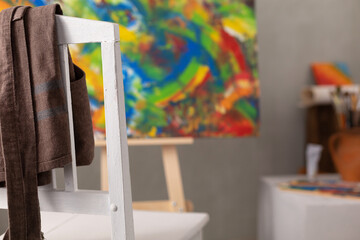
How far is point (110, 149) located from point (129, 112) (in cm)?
81

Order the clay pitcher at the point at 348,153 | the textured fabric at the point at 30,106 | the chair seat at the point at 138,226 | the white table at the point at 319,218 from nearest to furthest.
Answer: the textured fabric at the point at 30,106 < the chair seat at the point at 138,226 < the white table at the point at 319,218 < the clay pitcher at the point at 348,153

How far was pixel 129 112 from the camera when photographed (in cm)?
158

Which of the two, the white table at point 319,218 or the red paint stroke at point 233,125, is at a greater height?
the red paint stroke at point 233,125

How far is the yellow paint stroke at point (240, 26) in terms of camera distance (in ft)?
6.01

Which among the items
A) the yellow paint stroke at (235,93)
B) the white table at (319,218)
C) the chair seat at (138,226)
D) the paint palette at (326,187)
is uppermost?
the yellow paint stroke at (235,93)

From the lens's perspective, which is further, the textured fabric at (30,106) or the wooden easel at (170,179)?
the wooden easel at (170,179)

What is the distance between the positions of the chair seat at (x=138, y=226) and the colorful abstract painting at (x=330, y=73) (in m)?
1.54

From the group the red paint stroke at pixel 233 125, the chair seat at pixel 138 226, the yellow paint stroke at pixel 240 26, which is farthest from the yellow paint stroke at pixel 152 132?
the yellow paint stroke at pixel 240 26

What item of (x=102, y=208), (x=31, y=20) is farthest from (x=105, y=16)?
(x=102, y=208)

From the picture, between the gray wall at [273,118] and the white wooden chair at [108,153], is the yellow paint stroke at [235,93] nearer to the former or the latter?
the gray wall at [273,118]

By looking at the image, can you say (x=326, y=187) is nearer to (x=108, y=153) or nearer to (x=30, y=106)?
(x=108, y=153)

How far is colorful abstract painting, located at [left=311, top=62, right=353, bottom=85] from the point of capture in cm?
239

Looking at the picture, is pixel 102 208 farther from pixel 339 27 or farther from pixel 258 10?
pixel 339 27

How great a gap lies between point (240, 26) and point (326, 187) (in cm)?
75
